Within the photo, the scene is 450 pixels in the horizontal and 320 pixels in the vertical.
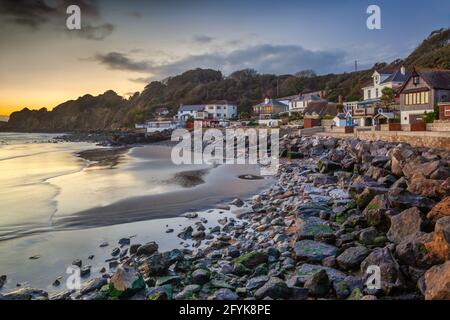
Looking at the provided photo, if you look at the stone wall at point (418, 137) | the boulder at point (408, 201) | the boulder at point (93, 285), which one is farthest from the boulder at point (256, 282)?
the stone wall at point (418, 137)

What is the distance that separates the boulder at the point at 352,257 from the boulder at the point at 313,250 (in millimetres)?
347

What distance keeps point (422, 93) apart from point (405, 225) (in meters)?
27.6

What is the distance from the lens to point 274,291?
5527mm

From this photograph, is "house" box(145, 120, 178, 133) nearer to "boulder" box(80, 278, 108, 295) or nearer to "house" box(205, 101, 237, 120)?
"house" box(205, 101, 237, 120)

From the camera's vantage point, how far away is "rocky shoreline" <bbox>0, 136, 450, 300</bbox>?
221 inches

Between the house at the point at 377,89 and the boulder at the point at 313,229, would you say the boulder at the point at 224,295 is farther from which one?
the house at the point at 377,89

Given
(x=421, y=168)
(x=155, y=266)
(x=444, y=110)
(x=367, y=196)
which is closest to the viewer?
(x=155, y=266)

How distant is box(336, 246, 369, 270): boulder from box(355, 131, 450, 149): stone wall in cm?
1348

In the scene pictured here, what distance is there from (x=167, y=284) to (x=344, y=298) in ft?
10.2

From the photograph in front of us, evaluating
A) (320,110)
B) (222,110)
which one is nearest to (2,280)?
(320,110)

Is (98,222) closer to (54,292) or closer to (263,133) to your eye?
A: (54,292)

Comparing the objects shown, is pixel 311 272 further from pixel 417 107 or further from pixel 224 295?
pixel 417 107

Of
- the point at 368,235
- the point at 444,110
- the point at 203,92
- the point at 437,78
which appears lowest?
the point at 368,235

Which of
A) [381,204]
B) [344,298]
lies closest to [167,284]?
[344,298]
